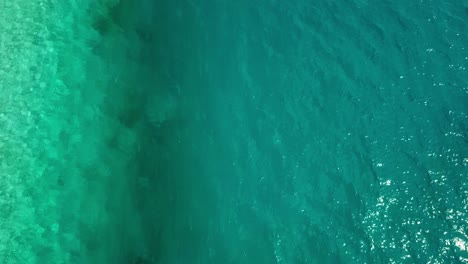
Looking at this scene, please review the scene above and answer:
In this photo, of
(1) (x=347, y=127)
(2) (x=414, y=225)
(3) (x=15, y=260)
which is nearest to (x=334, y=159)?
(1) (x=347, y=127)

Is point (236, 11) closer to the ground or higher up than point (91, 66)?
higher up

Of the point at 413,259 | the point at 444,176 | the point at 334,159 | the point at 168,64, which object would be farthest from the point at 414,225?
the point at 168,64

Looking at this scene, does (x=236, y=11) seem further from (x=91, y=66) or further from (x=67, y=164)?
(x=67, y=164)

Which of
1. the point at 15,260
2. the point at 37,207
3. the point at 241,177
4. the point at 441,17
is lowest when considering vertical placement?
the point at 15,260

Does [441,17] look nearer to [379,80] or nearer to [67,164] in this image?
[379,80]

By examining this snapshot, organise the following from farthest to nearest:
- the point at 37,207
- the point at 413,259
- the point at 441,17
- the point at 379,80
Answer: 1. the point at 441,17
2. the point at 379,80
3. the point at 37,207
4. the point at 413,259

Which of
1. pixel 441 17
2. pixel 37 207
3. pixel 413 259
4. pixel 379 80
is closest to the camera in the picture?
pixel 413 259

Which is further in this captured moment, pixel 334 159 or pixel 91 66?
pixel 91 66
